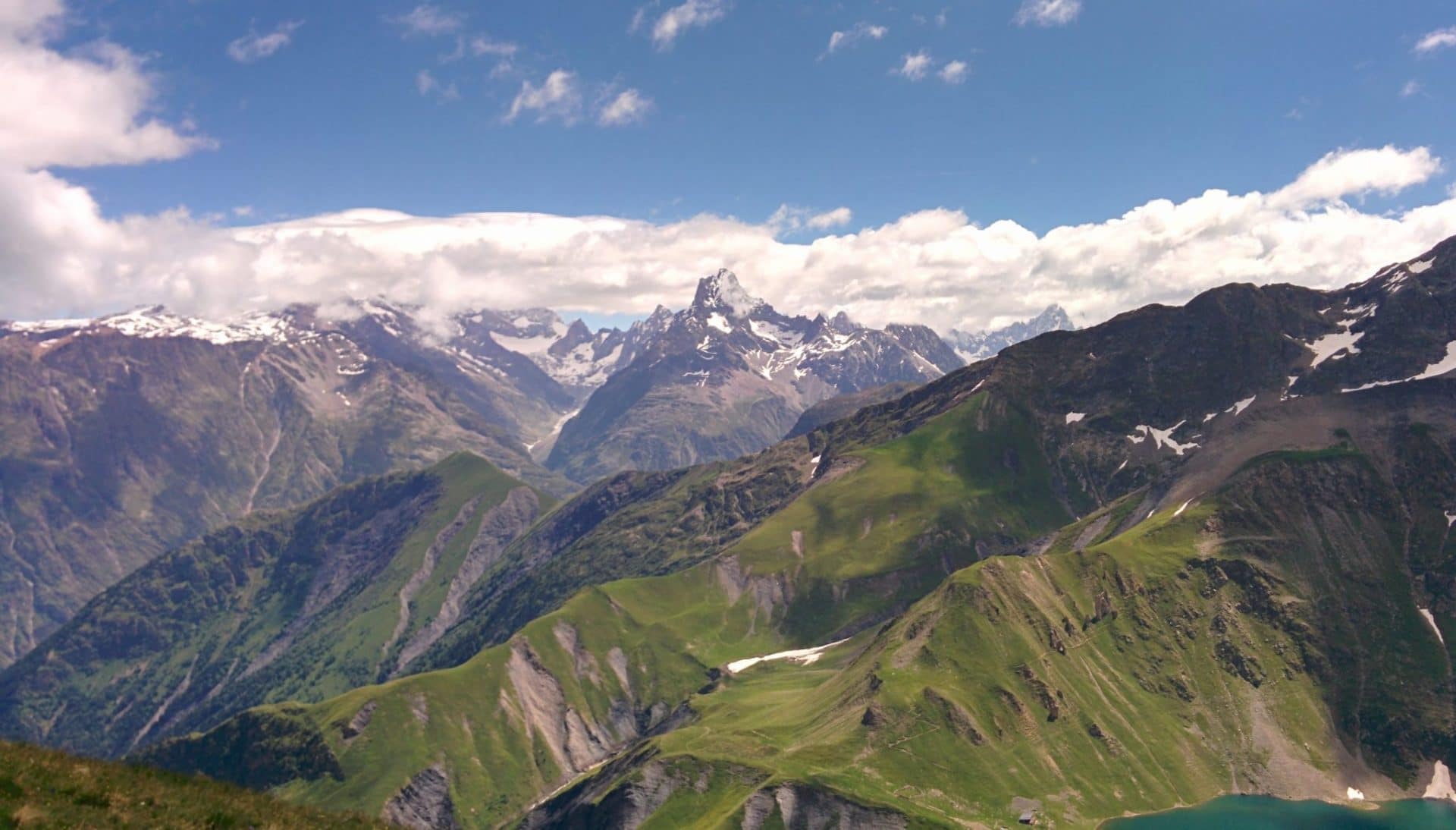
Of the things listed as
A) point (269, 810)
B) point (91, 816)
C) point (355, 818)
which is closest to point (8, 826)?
point (91, 816)

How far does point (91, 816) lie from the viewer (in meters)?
50.1

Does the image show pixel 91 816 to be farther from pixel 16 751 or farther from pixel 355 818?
pixel 355 818

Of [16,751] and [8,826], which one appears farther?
[16,751]

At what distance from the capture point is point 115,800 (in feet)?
169

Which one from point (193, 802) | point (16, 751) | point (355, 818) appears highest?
point (16, 751)

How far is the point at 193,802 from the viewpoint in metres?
55.1

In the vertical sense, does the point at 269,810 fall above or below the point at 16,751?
below

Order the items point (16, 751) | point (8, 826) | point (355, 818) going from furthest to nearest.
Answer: point (355, 818)
point (16, 751)
point (8, 826)

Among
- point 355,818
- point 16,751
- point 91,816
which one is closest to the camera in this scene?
point 91,816

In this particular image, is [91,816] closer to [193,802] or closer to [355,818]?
[193,802]

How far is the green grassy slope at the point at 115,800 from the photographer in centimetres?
4931

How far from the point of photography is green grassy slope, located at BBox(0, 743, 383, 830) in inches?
1941

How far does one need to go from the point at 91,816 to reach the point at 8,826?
13.7ft

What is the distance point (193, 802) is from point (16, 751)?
9.67 metres
